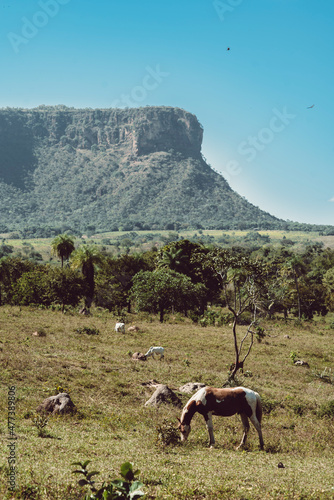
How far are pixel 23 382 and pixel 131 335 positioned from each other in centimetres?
2136

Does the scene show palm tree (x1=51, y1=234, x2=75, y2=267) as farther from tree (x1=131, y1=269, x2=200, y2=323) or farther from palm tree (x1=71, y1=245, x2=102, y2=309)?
tree (x1=131, y1=269, x2=200, y2=323)

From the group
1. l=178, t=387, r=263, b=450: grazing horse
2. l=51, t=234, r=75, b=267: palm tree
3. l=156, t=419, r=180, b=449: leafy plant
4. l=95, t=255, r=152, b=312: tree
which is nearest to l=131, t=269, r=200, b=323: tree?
l=95, t=255, r=152, b=312: tree

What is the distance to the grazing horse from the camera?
1383 cm

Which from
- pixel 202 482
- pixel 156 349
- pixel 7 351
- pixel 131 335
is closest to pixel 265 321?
pixel 131 335

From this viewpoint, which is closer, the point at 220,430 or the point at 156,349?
the point at 220,430

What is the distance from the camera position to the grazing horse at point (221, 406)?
1383cm

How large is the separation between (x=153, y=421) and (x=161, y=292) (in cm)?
3803

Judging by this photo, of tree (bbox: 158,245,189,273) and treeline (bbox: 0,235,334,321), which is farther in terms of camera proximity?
tree (bbox: 158,245,189,273)

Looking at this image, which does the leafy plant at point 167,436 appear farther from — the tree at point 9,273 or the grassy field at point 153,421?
the tree at point 9,273

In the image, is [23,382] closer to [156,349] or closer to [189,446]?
[189,446]

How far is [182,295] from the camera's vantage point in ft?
180

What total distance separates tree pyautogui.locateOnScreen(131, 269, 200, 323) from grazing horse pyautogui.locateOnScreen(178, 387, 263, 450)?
130ft

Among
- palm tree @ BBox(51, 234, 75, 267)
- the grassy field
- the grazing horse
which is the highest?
palm tree @ BBox(51, 234, 75, 267)

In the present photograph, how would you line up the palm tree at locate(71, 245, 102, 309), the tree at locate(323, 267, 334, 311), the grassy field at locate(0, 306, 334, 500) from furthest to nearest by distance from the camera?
the tree at locate(323, 267, 334, 311) → the palm tree at locate(71, 245, 102, 309) → the grassy field at locate(0, 306, 334, 500)
